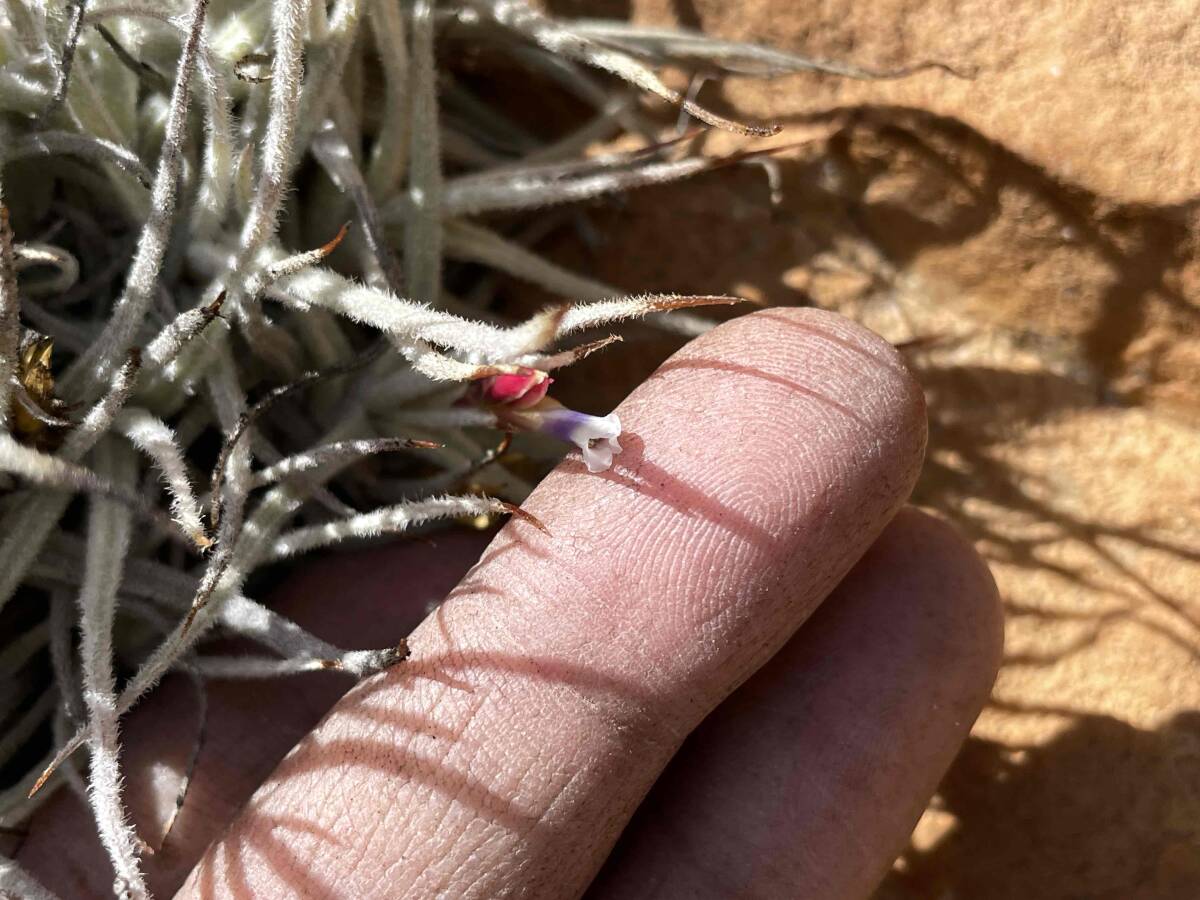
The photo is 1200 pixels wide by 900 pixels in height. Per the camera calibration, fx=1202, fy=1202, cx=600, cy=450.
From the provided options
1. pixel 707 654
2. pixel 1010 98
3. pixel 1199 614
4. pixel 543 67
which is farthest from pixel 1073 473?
pixel 543 67

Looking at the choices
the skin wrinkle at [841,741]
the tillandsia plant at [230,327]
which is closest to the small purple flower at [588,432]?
the tillandsia plant at [230,327]

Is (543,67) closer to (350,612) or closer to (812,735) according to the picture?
(350,612)

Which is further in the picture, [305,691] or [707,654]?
[305,691]

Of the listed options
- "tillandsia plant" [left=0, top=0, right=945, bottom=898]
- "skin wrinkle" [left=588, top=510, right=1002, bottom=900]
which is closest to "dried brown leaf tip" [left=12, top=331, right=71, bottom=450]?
"tillandsia plant" [left=0, top=0, right=945, bottom=898]

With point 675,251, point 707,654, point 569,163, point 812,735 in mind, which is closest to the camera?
point 707,654

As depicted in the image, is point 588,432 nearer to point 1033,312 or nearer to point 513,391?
point 513,391

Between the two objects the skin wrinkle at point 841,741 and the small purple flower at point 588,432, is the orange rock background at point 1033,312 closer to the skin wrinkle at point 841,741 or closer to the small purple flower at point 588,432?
the skin wrinkle at point 841,741

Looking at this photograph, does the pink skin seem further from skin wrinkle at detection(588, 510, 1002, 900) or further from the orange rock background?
the orange rock background
